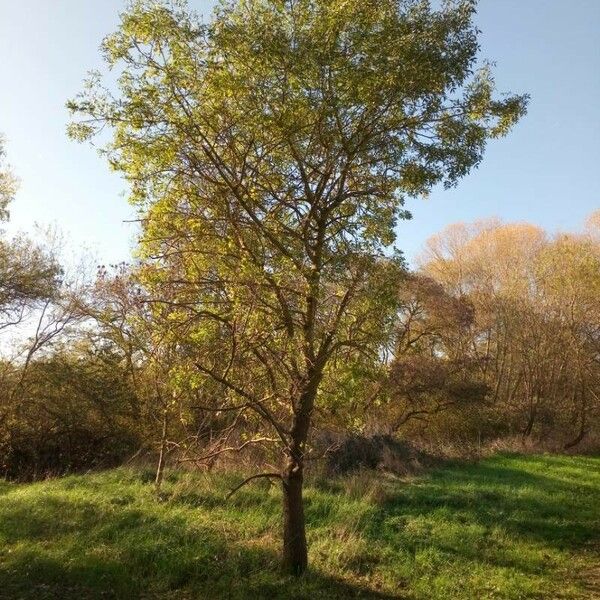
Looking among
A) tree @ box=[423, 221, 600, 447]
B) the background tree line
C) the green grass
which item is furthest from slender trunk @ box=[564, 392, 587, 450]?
the background tree line

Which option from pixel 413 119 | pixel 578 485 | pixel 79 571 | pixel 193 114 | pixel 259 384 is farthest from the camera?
pixel 578 485

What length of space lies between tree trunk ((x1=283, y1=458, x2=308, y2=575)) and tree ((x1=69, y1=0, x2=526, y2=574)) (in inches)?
0.8

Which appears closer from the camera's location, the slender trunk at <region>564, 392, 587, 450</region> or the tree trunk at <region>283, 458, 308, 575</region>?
the tree trunk at <region>283, 458, 308, 575</region>

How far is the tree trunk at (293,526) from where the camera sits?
729 cm

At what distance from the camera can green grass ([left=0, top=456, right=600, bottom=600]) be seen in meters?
7.12

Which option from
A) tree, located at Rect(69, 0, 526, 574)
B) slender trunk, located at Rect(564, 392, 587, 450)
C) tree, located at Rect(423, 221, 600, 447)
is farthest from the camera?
tree, located at Rect(423, 221, 600, 447)

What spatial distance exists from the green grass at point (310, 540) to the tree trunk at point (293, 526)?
0.23m

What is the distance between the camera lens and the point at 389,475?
13.9m

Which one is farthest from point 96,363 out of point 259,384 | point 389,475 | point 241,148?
point 241,148

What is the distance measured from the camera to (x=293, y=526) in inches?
287

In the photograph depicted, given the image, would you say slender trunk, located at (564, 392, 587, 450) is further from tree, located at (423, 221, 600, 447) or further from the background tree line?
the background tree line

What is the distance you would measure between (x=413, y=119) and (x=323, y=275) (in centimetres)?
239

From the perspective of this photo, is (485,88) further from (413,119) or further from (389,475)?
(389,475)

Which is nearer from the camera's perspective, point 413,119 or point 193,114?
point 193,114
